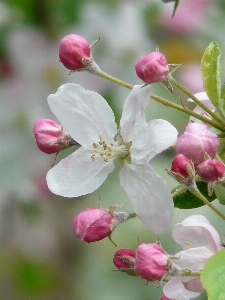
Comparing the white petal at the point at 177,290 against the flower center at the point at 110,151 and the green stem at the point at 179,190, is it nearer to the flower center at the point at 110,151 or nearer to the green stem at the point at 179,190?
the green stem at the point at 179,190

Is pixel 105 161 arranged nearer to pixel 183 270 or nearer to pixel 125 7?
pixel 183 270

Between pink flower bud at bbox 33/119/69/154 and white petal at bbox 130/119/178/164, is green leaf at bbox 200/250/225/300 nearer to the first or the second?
white petal at bbox 130/119/178/164

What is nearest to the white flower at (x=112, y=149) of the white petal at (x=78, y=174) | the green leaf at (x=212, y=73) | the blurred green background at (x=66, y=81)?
the white petal at (x=78, y=174)

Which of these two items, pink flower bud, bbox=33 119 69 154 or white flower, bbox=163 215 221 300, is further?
pink flower bud, bbox=33 119 69 154

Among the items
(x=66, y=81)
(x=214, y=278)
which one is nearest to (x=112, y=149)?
(x=214, y=278)

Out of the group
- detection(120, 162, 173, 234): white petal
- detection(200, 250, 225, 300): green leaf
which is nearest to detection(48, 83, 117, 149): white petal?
detection(120, 162, 173, 234): white petal

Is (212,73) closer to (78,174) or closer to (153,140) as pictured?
(153,140)
